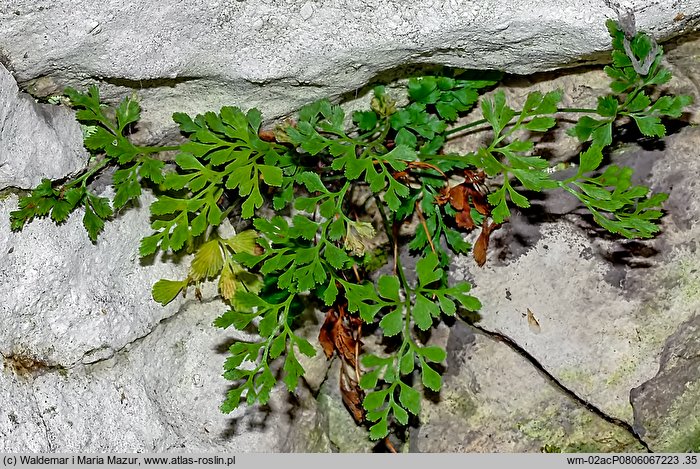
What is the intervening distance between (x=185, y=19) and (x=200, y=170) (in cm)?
60

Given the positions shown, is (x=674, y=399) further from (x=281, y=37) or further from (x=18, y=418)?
(x=18, y=418)

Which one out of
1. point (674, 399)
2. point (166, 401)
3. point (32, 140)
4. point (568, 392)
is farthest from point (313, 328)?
point (674, 399)

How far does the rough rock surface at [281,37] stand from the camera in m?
2.47

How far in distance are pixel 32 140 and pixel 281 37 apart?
106cm

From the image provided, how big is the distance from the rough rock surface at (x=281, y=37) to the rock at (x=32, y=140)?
9 centimetres

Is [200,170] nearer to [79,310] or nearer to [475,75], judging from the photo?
[79,310]

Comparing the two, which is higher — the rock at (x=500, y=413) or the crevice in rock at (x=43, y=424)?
the crevice in rock at (x=43, y=424)

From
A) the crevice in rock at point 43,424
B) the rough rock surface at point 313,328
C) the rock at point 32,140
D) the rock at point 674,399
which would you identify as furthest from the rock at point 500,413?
the rock at point 32,140

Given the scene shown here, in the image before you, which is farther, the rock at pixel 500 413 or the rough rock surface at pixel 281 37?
the rock at pixel 500 413

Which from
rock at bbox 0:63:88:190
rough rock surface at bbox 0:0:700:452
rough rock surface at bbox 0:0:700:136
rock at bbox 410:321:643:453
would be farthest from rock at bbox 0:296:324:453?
rough rock surface at bbox 0:0:700:136

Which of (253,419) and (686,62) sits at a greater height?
(686,62)

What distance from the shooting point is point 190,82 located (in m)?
2.79

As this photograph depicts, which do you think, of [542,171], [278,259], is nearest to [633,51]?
[542,171]

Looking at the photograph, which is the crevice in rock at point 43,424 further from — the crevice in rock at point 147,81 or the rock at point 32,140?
the crevice in rock at point 147,81
